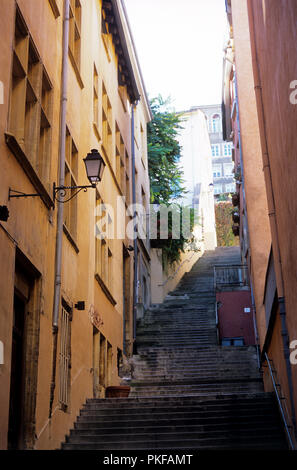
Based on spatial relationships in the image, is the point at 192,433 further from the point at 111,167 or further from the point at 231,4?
the point at 231,4

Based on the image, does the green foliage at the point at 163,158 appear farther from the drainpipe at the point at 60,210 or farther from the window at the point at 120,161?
the drainpipe at the point at 60,210

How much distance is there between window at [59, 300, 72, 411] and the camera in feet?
37.6

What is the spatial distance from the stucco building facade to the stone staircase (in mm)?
682

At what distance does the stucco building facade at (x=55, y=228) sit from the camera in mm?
8945

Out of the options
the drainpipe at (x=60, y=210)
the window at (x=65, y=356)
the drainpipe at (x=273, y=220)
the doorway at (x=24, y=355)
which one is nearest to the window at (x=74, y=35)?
the drainpipe at (x=60, y=210)

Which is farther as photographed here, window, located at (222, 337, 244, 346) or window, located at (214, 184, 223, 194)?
window, located at (214, 184, 223, 194)

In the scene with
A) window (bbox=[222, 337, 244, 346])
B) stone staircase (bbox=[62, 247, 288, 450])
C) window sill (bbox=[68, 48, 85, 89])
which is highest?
window sill (bbox=[68, 48, 85, 89])

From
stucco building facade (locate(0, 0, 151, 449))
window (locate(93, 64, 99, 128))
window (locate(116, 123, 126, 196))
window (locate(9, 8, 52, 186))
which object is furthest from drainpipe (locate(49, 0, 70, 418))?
window (locate(116, 123, 126, 196))

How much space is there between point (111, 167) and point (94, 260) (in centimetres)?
431

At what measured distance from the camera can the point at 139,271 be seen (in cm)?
2339

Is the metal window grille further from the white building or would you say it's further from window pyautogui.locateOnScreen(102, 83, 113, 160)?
the white building

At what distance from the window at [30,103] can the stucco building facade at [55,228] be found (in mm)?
19

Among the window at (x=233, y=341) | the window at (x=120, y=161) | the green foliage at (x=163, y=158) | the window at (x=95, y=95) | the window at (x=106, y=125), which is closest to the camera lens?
the window at (x=95, y=95)
